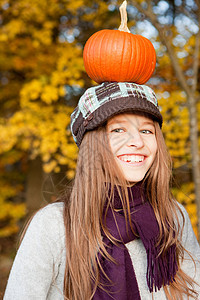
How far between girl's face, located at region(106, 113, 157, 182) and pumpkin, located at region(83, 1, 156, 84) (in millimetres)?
248

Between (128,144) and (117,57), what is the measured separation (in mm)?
497

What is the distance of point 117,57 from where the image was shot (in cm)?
183

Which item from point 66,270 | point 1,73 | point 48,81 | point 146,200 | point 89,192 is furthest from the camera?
point 1,73

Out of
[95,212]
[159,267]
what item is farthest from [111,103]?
[159,267]

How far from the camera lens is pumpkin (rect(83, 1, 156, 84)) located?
1.81 m

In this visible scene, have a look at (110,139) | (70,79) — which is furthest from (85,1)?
(110,139)

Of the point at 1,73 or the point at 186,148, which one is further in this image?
the point at 1,73

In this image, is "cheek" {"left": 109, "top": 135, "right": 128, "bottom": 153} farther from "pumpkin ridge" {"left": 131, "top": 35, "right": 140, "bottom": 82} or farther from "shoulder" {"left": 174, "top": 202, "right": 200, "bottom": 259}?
"shoulder" {"left": 174, "top": 202, "right": 200, "bottom": 259}

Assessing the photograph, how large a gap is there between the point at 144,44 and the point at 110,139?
2.03 ft

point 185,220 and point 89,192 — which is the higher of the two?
point 89,192

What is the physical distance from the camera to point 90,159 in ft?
5.65

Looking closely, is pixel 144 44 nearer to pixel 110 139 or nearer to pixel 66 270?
pixel 110 139

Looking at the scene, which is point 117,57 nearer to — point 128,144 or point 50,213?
point 128,144

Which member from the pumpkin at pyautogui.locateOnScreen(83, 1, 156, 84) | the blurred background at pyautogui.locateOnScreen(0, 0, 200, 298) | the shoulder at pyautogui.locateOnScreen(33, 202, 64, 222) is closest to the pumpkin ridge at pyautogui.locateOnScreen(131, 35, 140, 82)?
the pumpkin at pyautogui.locateOnScreen(83, 1, 156, 84)
